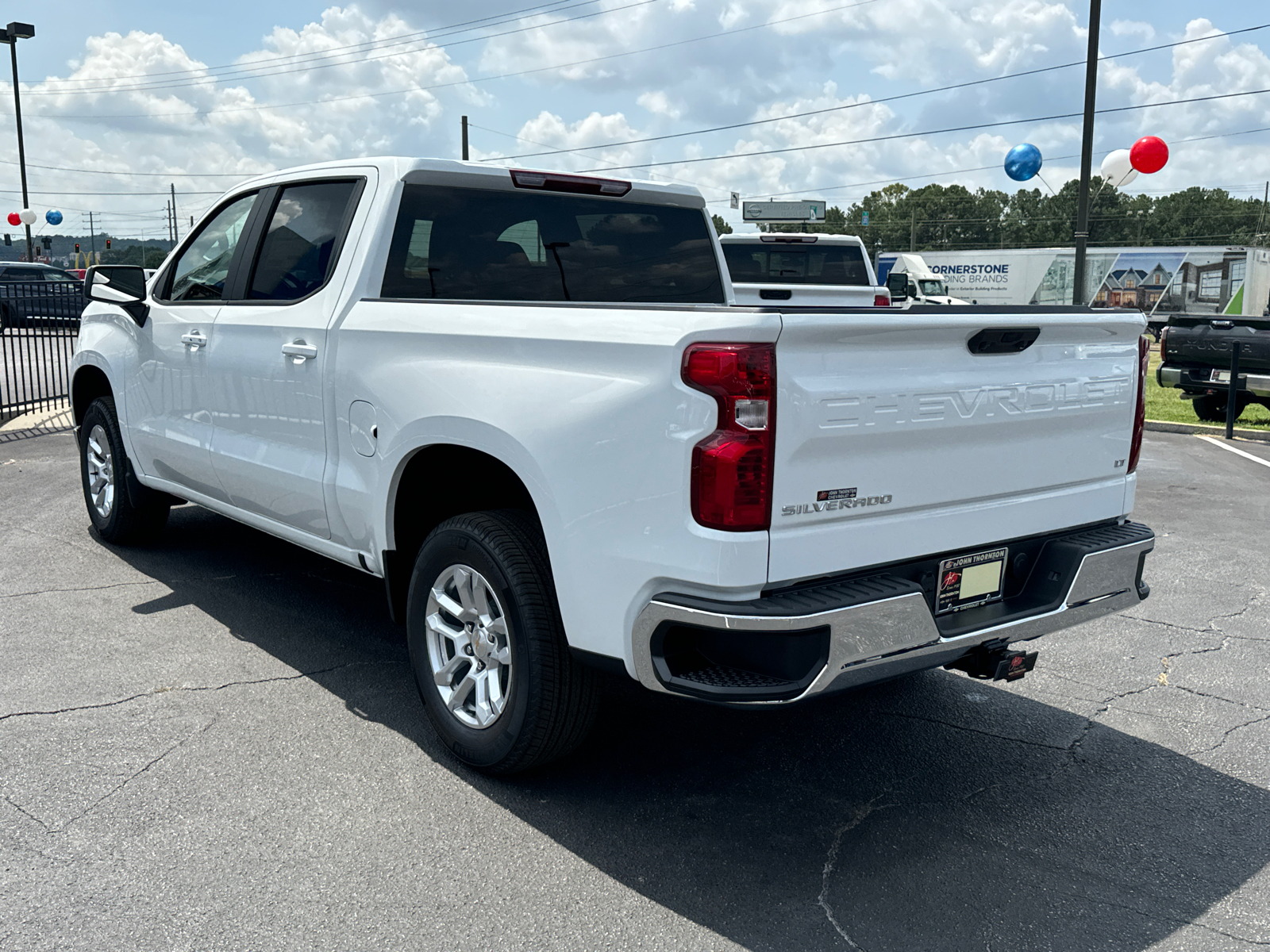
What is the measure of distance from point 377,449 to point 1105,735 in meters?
2.93

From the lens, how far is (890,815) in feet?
11.6

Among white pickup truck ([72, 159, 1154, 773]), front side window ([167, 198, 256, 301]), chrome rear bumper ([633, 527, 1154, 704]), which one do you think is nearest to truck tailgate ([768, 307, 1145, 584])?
white pickup truck ([72, 159, 1154, 773])

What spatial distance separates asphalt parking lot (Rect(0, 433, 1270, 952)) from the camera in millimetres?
2902

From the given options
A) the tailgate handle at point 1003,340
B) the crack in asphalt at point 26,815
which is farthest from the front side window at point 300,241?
the tailgate handle at point 1003,340

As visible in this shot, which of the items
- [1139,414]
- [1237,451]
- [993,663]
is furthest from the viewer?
[1237,451]

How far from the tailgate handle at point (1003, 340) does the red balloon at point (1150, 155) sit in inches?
710

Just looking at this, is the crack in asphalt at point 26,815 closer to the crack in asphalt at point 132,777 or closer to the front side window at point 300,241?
the crack in asphalt at point 132,777

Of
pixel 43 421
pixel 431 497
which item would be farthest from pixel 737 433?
pixel 43 421

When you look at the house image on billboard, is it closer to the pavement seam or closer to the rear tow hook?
the pavement seam

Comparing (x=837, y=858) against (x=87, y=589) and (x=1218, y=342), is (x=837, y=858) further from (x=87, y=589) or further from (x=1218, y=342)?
(x=1218, y=342)

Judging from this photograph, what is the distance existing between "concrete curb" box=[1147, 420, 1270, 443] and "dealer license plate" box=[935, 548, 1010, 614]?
11.1 m

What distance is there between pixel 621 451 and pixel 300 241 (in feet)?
7.73

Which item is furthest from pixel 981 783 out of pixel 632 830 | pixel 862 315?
pixel 862 315

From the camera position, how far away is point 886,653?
3021mm
